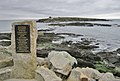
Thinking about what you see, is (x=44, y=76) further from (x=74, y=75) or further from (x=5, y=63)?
(x=5, y=63)

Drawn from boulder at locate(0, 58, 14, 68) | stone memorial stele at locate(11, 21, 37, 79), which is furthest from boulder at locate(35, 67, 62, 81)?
boulder at locate(0, 58, 14, 68)

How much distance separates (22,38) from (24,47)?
0.32m

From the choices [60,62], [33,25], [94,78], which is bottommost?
[94,78]

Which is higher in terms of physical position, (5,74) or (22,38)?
(22,38)

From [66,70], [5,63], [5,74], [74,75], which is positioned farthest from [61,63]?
[5,74]

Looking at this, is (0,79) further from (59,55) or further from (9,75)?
(59,55)

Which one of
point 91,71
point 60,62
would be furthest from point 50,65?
point 91,71

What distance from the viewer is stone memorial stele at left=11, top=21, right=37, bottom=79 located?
8.32 m

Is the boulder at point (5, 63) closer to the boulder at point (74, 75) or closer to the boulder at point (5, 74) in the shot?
the boulder at point (5, 74)

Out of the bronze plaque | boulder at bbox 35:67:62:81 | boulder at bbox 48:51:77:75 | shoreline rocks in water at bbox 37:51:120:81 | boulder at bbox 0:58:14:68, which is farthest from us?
boulder at bbox 48:51:77:75

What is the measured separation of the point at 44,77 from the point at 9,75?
5.33 feet

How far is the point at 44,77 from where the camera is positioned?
7695 mm

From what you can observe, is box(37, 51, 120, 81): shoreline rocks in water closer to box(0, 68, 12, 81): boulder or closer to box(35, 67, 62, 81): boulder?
box(35, 67, 62, 81): boulder

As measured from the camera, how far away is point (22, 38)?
837cm
